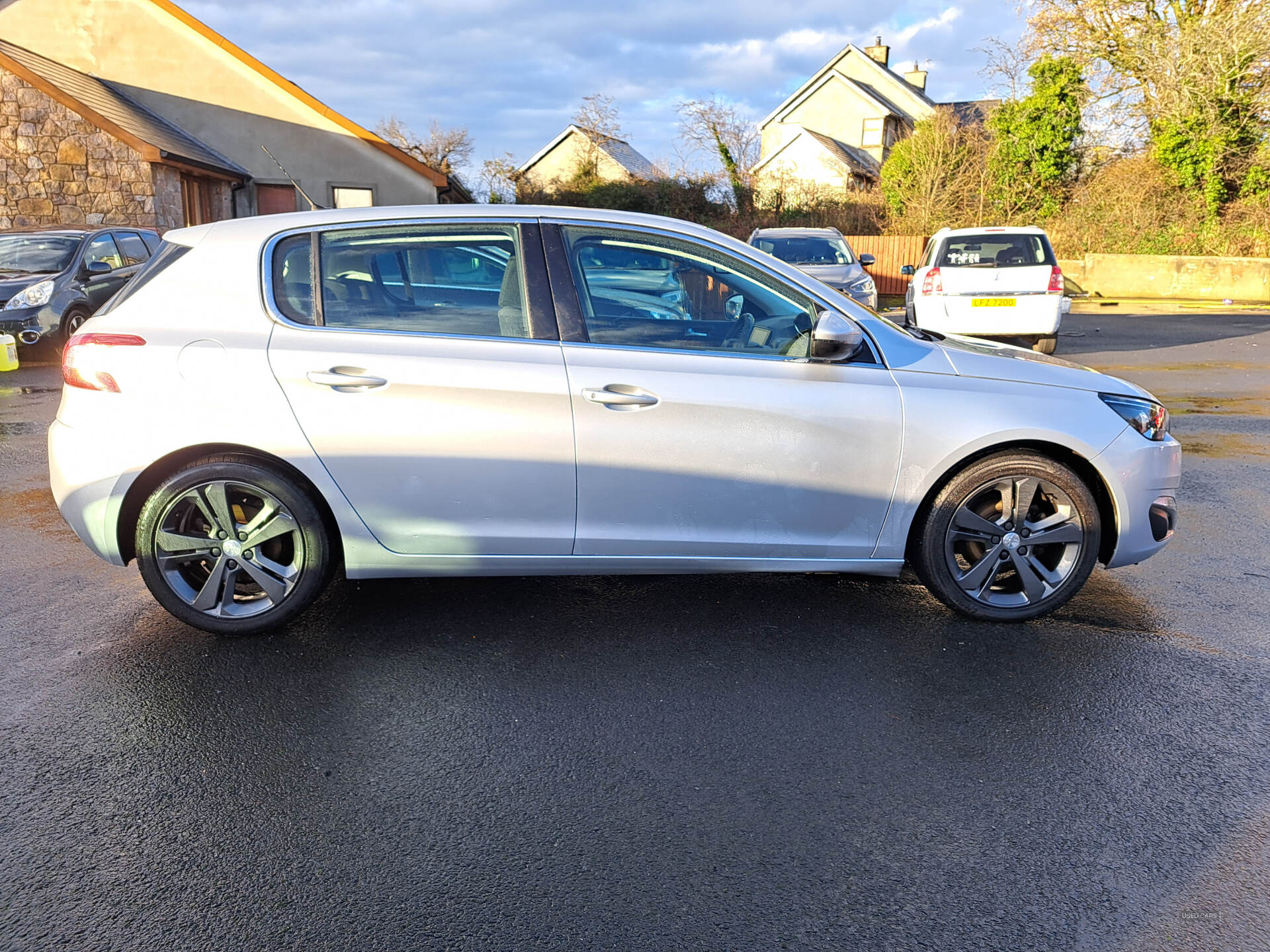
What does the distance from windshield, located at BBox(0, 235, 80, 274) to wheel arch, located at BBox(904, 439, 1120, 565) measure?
488 inches

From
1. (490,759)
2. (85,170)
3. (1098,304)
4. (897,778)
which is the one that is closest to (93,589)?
(490,759)

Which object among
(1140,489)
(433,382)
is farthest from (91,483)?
(1140,489)

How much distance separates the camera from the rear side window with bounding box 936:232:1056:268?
13.0m

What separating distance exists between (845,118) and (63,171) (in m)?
40.0

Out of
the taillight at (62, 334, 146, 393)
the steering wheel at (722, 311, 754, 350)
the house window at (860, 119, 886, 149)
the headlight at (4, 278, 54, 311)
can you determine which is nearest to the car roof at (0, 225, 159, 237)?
the headlight at (4, 278, 54, 311)

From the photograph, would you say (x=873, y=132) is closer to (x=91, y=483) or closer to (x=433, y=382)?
(x=433, y=382)

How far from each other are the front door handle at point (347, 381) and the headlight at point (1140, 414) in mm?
3042

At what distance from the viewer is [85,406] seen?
3.83 meters

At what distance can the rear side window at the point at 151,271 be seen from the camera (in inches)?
156

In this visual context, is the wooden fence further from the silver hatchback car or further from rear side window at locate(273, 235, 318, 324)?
rear side window at locate(273, 235, 318, 324)

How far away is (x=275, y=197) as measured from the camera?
25.6 meters

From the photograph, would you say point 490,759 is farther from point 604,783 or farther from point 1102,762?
point 1102,762

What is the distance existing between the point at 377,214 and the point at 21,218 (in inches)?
809

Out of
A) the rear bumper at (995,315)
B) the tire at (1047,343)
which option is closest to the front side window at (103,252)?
the rear bumper at (995,315)
